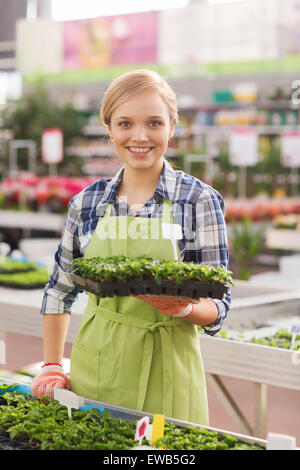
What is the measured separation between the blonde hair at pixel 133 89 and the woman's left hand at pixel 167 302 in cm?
52

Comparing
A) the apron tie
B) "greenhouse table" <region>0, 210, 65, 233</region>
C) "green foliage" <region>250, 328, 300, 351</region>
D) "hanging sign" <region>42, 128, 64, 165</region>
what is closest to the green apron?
the apron tie

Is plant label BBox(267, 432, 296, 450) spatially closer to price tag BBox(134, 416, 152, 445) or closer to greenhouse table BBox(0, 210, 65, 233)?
price tag BBox(134, 416, 152, 445)

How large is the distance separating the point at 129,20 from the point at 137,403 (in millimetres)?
10474

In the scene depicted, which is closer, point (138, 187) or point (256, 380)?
point (138, 187)

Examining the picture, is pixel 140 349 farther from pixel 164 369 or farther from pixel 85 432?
pixel 85 432

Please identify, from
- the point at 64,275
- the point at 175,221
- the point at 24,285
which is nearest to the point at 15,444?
the point at 64,275

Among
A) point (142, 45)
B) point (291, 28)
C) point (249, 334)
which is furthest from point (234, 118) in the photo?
point (249, 334)

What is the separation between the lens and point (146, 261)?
1.52 metres

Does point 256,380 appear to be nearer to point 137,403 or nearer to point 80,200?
point 137,403

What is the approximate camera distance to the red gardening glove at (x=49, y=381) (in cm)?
170

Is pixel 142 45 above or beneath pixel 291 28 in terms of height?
above

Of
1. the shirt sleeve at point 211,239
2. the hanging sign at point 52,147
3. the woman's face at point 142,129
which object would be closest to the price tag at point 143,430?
the shirt sleeve at point 211,239
